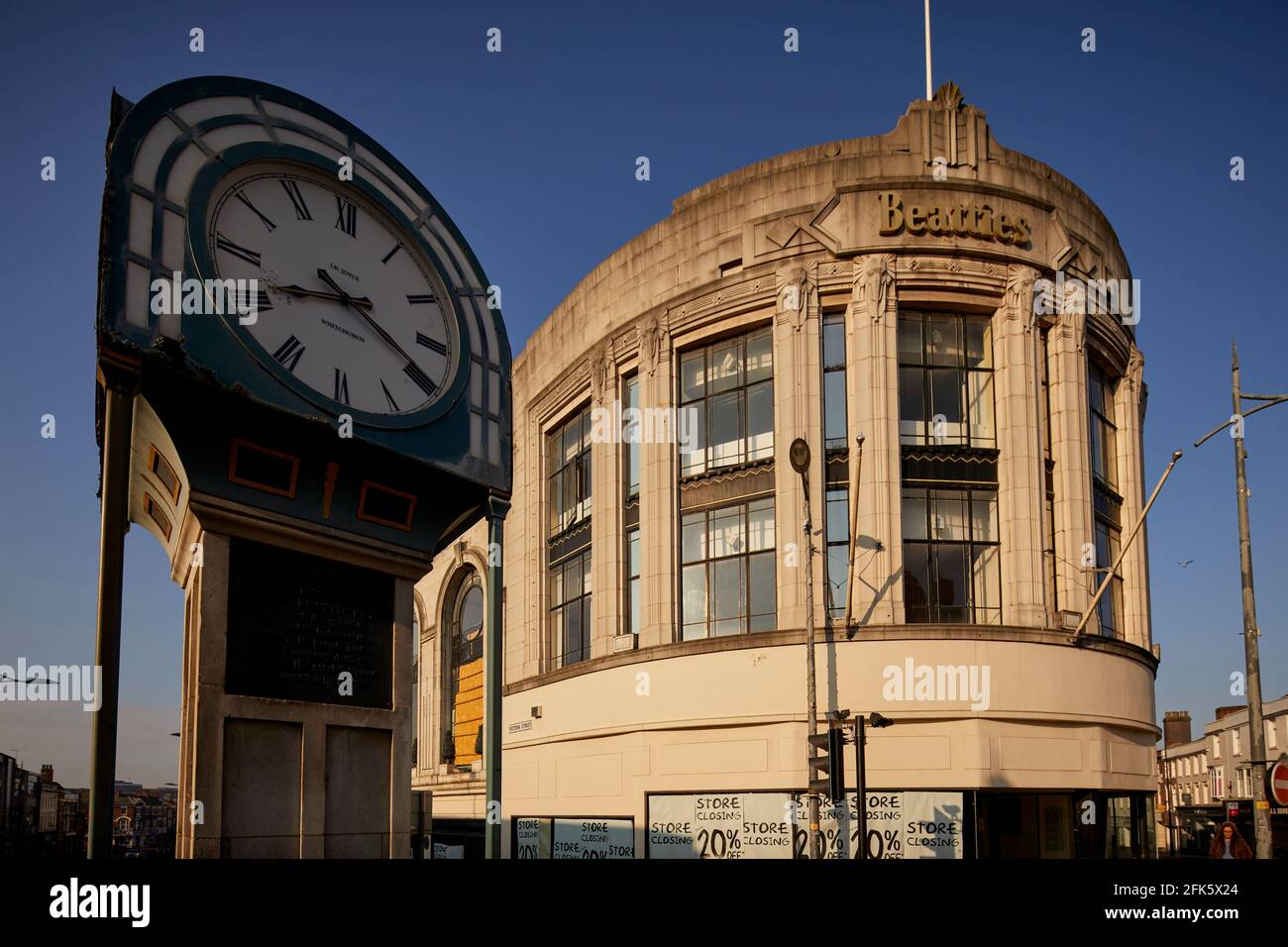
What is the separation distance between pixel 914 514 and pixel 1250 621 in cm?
882

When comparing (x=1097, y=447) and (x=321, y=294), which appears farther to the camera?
(x=1097, y=447)

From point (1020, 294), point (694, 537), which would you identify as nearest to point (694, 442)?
point (694, 537)

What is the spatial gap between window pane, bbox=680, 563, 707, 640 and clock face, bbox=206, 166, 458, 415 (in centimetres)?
2296

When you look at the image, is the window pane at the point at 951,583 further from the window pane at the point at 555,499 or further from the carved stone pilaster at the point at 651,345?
the window pane at the point at 555,499

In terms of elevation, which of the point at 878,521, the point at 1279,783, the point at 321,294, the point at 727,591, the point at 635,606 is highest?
the point at 878,521

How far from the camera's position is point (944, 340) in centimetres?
3116

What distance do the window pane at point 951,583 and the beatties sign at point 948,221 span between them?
28.9 feet

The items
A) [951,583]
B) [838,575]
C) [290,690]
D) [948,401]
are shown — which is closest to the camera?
[290,690]

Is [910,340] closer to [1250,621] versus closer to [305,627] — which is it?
[1250,621]

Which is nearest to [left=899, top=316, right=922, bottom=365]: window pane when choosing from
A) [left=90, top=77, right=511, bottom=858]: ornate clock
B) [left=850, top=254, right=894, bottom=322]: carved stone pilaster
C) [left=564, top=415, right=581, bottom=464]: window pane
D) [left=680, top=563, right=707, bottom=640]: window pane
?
[left=850, top=254, right=894, bottom=322]: carved stone pilaster

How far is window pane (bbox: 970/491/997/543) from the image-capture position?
29.9m

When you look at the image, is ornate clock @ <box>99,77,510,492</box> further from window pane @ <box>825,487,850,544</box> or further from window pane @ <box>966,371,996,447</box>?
window pane @ <box>966,371,996,447</box>
